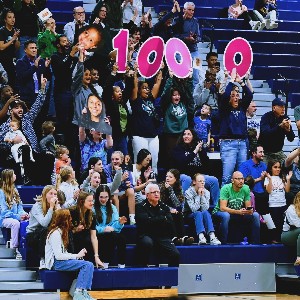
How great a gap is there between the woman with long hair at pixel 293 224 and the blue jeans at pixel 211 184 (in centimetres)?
100

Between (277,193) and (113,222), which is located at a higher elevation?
(277,193)

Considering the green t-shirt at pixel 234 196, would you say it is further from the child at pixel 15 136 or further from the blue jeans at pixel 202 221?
the child at pixel 15 136

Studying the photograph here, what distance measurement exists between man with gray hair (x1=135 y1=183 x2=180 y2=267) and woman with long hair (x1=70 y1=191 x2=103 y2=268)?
672mm

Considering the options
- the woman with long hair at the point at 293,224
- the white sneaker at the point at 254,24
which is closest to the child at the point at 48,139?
the woman with long hair at the point at 293,224

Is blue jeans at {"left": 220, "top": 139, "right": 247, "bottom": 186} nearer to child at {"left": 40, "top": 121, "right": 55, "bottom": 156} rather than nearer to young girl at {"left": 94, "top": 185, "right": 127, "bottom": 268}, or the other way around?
young girl at {"left": 94, "top": 185, "right": 127, "bottom": 268}

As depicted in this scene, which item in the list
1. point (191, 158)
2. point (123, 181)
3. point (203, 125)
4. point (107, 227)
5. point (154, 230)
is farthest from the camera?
point (203, 125)

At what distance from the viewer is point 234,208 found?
13.5 m

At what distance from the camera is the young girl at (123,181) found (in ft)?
42.4

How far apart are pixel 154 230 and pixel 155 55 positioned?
2.95m

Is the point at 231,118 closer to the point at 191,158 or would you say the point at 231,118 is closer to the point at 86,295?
the point at 191,158

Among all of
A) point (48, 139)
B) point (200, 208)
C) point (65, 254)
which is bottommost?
point (65, 254)

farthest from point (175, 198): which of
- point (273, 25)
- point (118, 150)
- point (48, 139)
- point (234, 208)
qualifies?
point (273, 25)

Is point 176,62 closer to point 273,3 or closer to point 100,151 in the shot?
point 100,151

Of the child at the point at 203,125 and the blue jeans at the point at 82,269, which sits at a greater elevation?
the child at the point at 203,125
